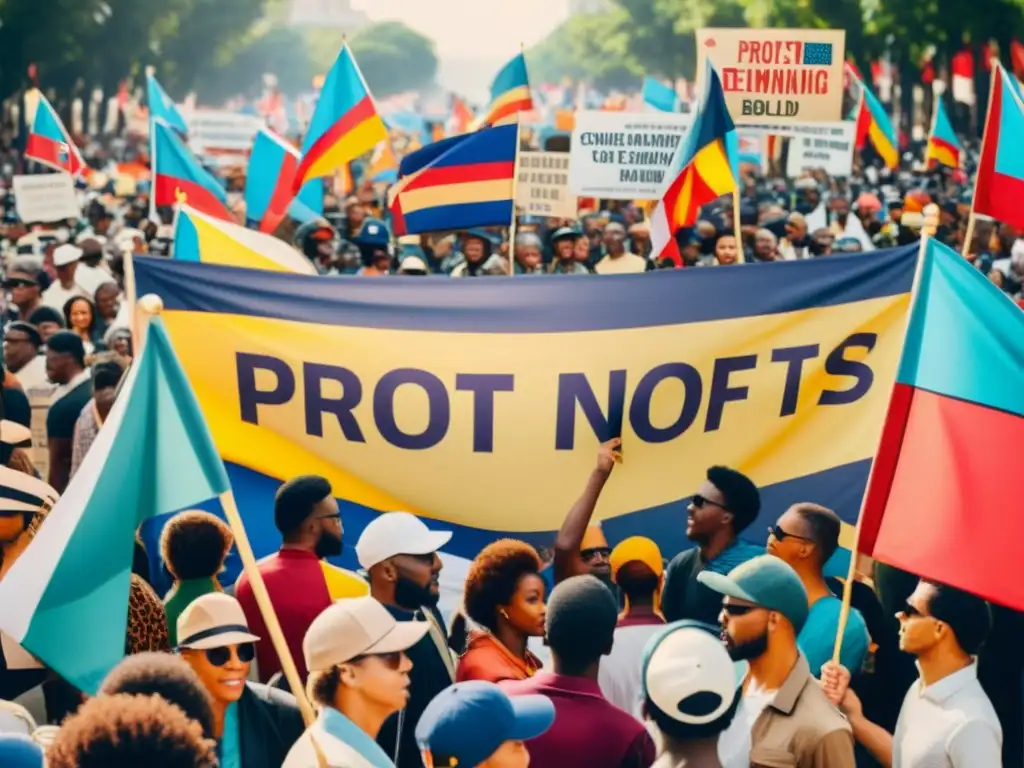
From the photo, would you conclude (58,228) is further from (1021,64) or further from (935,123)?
(1021,64)

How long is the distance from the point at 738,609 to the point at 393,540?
51.1 inches

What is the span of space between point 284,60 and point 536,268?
546 ft

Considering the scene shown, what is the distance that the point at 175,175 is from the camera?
14.5 metres

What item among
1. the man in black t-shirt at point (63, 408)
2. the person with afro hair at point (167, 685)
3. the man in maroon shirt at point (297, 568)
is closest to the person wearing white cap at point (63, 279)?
the man in black t-shirt at point (63, 408)

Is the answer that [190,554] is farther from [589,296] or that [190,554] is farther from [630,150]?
[630,150]

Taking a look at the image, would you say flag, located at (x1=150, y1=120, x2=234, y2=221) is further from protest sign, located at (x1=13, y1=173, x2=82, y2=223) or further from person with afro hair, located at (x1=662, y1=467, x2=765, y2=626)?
person with afro hair, located at (x1=662, y1=467, x2=765, y2=626)

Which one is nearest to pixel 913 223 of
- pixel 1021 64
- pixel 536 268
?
pixel 536 268

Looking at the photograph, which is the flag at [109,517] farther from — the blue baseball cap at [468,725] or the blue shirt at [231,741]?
the blue baseball cap at [468,725]

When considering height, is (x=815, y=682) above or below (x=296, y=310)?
below

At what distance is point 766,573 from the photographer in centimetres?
523

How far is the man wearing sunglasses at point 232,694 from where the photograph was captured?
528cm

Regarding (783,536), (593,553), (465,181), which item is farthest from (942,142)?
(783,536)

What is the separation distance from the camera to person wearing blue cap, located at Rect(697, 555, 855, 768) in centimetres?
505

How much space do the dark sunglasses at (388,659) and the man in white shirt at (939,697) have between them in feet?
4.24
